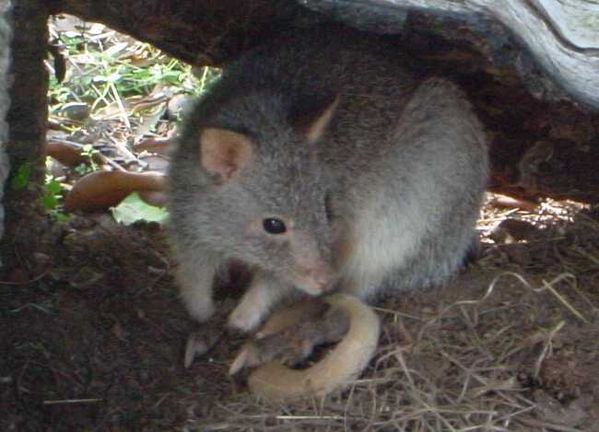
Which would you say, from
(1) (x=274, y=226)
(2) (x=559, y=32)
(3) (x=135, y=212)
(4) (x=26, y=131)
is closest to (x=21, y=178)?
(4) (x=26, y=131)

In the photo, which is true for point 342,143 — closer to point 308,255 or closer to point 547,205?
point 308,255

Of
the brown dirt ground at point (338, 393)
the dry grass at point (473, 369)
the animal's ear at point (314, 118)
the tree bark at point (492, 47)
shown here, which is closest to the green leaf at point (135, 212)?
the brown dirt ground at point (338, 393)

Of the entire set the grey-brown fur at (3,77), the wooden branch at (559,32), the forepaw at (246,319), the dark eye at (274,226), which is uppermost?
the wooden branch at (559,32)

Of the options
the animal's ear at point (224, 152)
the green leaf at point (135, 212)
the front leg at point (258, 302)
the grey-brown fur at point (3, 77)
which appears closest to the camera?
the grey-brown fur at point (3, 77)

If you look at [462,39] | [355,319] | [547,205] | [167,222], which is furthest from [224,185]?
[547,205]

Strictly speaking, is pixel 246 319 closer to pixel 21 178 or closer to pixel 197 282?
pixel 197 282

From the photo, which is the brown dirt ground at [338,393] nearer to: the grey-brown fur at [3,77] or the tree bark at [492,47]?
the tree bark at [492,47]
